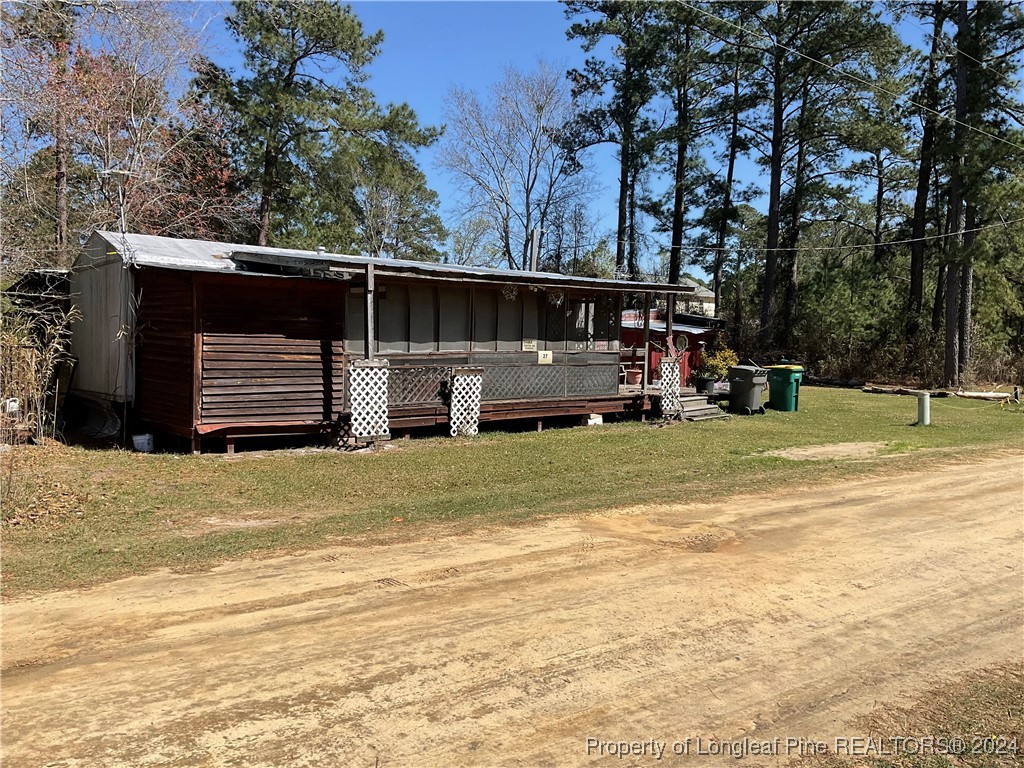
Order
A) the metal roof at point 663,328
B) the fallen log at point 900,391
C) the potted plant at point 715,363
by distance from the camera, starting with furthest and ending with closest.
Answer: the fallen log at point 900,391 → the metal roof at point 663,328 → the potted plant at point 715,363

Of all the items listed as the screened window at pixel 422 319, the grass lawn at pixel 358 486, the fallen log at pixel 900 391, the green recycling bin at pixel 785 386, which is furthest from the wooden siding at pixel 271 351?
the fallen log at pixel 900 391

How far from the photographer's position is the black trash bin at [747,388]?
18.7 meters

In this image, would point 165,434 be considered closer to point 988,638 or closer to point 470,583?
point 470,583

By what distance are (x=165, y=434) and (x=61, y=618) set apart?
26.0 feet

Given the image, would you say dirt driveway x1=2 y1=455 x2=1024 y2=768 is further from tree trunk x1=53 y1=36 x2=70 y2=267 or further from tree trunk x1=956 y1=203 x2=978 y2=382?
tree trunk x1=956 y1=203 x2=978 y2=382

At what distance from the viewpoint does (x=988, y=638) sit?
15.4 feet

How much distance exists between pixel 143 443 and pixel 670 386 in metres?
11.2

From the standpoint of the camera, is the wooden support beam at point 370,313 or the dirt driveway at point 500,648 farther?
the wooden support beam at point 370,313

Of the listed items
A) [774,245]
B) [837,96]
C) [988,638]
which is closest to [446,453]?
[988,638]

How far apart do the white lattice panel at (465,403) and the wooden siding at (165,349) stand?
466 cm

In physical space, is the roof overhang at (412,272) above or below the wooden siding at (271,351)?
above

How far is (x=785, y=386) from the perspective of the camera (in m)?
19.7

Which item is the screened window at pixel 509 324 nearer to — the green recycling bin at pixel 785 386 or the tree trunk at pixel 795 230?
the green recycling bin at pixel 785 386

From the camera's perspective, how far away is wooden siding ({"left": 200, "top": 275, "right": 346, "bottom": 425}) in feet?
36.6
